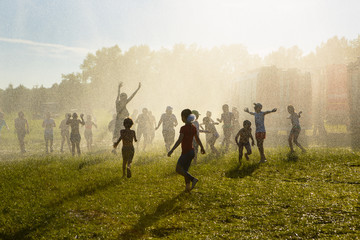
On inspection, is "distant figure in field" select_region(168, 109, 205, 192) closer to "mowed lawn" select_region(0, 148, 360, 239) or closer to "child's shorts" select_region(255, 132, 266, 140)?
"mowed lawn" select_region(0, 148, 360, 239)

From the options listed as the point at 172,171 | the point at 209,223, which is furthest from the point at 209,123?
the point at 209,223

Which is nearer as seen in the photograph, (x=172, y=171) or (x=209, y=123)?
(x=172, y=171)

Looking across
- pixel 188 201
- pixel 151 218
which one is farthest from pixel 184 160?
pixel 151 218

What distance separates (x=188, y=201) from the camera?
22.9 feet

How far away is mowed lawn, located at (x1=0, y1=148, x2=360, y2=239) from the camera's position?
17.6 ft

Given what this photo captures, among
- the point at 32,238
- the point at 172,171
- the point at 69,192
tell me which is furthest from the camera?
the point at 172,171

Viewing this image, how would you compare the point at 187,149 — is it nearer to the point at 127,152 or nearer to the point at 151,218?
the point at 151,218

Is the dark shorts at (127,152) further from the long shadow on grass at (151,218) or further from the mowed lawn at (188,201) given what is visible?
the long shadow on grass at (151,218)

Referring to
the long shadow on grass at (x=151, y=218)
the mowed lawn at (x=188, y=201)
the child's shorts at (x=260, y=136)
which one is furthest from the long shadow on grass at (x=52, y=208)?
the child's shorts at (x=260, y=136)

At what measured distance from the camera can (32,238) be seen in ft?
17.5

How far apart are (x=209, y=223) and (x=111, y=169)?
5451 millimetres

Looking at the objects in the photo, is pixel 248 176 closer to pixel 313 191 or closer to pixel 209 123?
pixel 313 191

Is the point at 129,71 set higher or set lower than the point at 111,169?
higher

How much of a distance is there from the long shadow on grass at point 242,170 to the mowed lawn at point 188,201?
3cm
